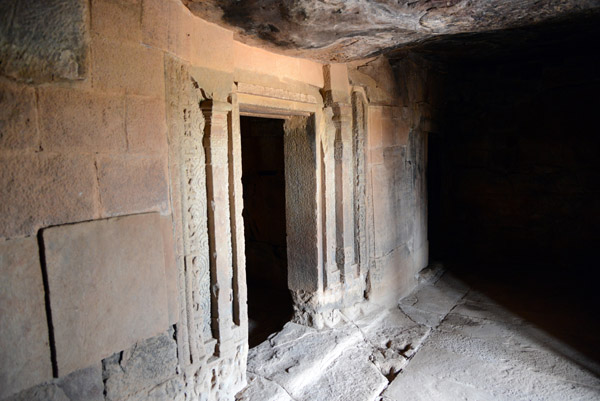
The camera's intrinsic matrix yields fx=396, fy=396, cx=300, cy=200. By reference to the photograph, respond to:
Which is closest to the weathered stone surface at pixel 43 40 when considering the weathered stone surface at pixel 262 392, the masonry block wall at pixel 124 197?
the masonry block wall at pixel 124 197

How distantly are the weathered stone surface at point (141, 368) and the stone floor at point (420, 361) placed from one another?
31.3 inches

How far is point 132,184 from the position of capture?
2137 millimetres

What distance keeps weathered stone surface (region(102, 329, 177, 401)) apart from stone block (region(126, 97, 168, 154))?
3.61 feet

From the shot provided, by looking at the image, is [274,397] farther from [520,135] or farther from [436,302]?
[520,135]

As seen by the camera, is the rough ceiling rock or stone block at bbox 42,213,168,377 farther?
the rough ceiling rock

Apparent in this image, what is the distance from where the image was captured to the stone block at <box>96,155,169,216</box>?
202cm

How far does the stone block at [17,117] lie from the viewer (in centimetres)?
166

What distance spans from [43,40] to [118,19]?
1.40 feet

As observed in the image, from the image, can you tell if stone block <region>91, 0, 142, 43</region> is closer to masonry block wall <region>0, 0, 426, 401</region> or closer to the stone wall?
masonry block wall <region>0, 0, 426, 401</region>

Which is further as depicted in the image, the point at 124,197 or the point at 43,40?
the point at 124,197

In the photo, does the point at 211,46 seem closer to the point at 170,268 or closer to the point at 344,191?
the point at 170,268

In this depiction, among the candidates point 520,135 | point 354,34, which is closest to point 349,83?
point 354,34

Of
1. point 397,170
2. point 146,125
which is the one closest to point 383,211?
point 397,170

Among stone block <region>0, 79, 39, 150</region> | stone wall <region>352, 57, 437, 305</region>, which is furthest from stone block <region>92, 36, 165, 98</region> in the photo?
stone wall <region>352, 57, 437, 305</region>
